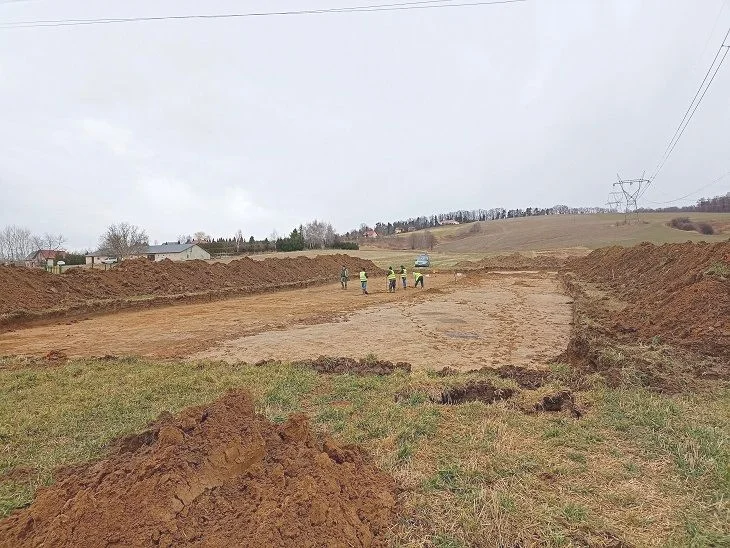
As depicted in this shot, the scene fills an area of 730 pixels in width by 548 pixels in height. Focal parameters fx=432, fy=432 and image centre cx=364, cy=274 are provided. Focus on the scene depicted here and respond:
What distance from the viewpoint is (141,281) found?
78.2 feet

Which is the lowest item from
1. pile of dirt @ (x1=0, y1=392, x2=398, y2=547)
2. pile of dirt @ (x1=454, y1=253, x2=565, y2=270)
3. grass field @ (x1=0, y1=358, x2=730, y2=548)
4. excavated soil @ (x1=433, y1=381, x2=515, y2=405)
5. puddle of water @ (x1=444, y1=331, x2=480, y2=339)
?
pile of dirt @ (x1=454, y1=253, x2=565, y2=270)

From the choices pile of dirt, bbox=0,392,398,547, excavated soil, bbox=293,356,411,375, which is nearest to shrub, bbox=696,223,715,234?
excavated soil, bbox=293,356,411,375

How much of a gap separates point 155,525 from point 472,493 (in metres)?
2.42

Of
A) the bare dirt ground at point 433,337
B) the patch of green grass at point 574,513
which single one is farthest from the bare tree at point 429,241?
the patch of green grass at point 574,513

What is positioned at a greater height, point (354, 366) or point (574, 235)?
point (574, 235)

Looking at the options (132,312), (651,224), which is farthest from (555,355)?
(651,224)

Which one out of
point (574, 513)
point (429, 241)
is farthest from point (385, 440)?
point (429, 241)

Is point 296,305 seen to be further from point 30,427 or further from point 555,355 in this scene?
point 30,427

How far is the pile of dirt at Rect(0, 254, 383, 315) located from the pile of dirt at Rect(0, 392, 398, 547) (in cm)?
1745

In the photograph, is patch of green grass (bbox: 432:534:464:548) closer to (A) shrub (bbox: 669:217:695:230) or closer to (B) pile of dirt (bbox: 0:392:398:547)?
(B) pile of dirt (bbox: 0:392:398:547)

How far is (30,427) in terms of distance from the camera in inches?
227

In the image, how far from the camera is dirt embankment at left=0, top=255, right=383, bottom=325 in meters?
18.2

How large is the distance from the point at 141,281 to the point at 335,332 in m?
15.3

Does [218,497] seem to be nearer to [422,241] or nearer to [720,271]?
[720,271]
